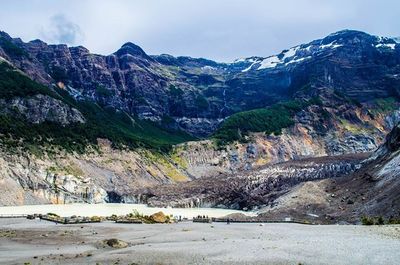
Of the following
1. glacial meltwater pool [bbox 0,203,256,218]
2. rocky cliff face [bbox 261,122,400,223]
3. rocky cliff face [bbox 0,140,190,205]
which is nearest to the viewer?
rocky cliff face [bbox 261,122,400,223]

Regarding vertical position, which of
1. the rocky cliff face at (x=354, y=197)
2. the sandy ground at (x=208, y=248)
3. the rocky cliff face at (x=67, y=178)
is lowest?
the sandy ground at (x=208, y=248)

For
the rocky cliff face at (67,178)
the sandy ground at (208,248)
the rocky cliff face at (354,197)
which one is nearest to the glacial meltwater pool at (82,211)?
the rocky cliff face at (67,178)

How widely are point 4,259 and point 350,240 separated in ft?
103

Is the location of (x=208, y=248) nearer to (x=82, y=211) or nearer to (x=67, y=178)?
(x=82, y=211)

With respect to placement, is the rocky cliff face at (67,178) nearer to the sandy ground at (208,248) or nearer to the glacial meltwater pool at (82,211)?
the glacial meltwater pool at (82,211)

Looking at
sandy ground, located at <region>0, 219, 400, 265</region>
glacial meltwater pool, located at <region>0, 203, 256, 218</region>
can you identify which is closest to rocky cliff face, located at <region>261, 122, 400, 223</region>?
glacial meltwater pool, located at <region>0, 203, 256, 218</region>

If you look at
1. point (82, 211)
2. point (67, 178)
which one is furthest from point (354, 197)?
point (67, 178)

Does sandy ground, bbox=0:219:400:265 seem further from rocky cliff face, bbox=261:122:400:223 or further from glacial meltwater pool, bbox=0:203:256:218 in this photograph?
glacial meltwater pool, bbox=0:203:256:218

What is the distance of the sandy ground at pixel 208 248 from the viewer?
37.1 meters

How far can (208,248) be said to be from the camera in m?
43.2

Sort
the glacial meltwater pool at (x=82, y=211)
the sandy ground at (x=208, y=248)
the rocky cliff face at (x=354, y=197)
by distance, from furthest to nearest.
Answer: the glacial meltwater pool at (x=82, y=211) < the rocky cliff face at (x=354, y=197) < the sandy ground at (x=208, y=248)

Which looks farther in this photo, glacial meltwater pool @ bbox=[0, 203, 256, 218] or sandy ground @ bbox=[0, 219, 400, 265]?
glacial meltwater pool @ bbox=[0, 203, 256, 218]

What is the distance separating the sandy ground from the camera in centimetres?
3709

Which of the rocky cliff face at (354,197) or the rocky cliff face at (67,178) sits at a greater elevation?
the rocky cliff face at (67,178)
